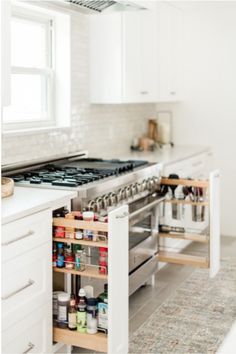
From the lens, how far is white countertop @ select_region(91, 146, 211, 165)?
4.89m

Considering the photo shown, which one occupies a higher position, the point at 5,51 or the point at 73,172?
the point at 5,51

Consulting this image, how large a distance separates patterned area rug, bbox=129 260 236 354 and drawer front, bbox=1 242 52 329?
784 mm

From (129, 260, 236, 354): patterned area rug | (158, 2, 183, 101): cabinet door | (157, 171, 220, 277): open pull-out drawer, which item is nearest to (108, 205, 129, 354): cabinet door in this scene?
(129, 260, 236, 354): patterned area rug

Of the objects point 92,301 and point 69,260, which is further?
point 69,260

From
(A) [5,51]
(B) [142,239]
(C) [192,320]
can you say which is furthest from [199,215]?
(A) [5,51]

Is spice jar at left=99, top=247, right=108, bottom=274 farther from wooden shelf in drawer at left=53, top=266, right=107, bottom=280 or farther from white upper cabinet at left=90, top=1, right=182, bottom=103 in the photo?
white upper cabinet at left=90, top=1, right=182, bottom=103

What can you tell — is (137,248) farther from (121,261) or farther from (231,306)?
(121,261)

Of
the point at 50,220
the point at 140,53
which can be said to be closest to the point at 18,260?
the point at 50,220

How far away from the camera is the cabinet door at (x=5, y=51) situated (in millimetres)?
2639

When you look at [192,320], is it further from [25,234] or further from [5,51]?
[5,51]

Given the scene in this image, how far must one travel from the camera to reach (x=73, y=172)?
364cm

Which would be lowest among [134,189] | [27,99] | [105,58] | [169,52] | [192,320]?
[192,320]

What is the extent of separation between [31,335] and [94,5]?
216 centimetres

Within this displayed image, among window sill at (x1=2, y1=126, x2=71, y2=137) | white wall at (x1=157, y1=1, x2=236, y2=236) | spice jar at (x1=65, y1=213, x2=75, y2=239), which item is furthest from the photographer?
white wall at (x1=157, y1=1, x2=236, y2=236)
